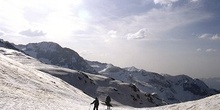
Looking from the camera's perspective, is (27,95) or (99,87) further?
(99,87)

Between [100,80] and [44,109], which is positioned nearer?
[44,109]

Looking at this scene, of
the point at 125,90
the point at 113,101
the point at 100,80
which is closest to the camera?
the point at 113,101

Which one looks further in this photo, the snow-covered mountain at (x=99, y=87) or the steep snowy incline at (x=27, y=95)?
the snow-covered mountain at (x=99, y=87)

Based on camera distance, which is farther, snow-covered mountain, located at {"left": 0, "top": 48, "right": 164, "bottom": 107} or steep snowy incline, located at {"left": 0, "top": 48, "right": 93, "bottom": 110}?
snow-covered mountain, located at {"left": 0, "top": 48, "right": 164, "bottom": 107}

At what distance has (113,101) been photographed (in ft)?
488

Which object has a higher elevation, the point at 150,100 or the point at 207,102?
the point at 207,102

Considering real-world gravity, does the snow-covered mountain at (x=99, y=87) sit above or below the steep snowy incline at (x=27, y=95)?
below

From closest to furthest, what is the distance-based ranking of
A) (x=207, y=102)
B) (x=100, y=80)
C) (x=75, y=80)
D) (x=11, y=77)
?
(x=207, y=102)
(x=11, y=77)
(x=75, y=80)
(x=100, y=80)

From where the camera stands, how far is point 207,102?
3209 centimetres

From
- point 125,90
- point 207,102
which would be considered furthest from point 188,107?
point 125,90

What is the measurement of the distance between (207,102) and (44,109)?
18815 mm

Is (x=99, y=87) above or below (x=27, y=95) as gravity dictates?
below

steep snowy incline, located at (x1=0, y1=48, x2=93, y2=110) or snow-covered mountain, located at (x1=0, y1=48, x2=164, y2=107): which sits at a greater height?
steep snowy incline, located at (x1=0, y1=48, x2=93, y2=110)

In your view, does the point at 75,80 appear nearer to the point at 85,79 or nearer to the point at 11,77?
Answer: the point at 85,79
